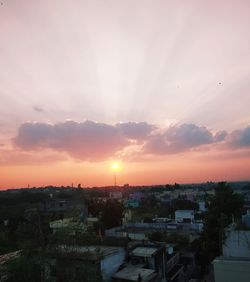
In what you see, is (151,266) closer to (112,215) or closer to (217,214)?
(217,214)

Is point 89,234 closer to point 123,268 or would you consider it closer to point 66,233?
point 66,233

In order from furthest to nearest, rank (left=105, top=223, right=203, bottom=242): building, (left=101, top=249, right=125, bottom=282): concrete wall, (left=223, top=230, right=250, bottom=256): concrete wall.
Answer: (left=105, top=223, right=203, bottom=242): building
(left=101, top=249, right=125, bottom=282): concrete wall
(left=223, top=230, right=250, bottom=256): concrete wall

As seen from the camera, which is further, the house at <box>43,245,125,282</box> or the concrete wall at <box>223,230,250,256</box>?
the concrete wall at <box>223,230,250,256</box>

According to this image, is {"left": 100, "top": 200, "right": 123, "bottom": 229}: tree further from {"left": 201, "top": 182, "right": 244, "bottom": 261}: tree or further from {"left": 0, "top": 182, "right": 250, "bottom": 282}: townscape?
{"left": 201, "top": 182, "right": 244, "bottom": 261}: tree

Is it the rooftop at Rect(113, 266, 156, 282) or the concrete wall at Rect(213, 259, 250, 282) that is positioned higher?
the concrete wall at Rect(213, 259, 250, 282)

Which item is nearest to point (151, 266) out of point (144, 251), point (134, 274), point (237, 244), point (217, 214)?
point (144, 251)

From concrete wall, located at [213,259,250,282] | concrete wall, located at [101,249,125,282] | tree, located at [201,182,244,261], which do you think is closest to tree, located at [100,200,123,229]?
tree, located at [201,182,244,261]

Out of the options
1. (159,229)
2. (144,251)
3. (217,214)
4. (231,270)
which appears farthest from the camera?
(159,229)

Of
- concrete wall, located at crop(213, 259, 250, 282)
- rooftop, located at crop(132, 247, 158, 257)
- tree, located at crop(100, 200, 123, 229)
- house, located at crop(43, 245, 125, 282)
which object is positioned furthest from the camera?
tree, located at crop(100, 200, 123, 229)

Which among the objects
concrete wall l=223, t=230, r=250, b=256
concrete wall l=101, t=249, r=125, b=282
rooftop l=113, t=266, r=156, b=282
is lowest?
rooftop l=113, t=266, r=156, b=282

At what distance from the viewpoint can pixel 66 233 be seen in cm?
906

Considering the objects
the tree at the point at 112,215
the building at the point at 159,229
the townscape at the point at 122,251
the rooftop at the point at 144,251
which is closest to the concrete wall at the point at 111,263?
the townscape at the point at 122,251

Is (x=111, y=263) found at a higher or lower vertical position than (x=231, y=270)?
lower

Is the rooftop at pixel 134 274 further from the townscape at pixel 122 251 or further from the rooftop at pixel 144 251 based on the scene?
the rooftop at pixel 144 251
